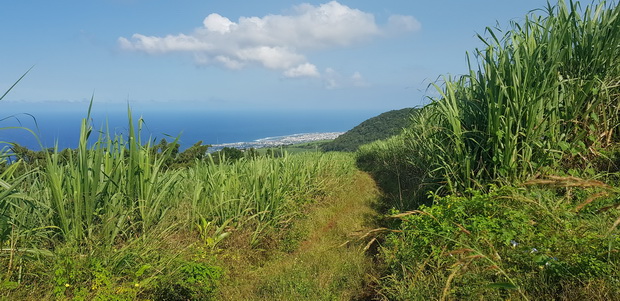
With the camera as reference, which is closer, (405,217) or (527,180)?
(527,180)

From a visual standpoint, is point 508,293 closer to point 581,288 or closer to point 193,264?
point 581,288

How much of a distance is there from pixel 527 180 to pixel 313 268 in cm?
207

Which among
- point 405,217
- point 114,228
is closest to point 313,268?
point 405,217

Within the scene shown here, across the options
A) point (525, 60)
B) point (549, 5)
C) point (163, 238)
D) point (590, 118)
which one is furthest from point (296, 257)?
point (549, 5)

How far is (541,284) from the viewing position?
234 cm

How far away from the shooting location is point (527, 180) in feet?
10.9

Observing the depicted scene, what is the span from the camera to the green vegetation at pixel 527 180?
2.38 meters

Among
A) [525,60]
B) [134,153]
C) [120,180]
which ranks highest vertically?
[525,60]

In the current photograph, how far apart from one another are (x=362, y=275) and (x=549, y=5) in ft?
12.8

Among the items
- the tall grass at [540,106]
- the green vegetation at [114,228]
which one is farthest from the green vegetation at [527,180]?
the green vegetation at [114,228]

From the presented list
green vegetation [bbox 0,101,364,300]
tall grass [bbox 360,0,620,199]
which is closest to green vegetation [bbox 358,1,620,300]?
tall grass [bbox 360,0,620,199]

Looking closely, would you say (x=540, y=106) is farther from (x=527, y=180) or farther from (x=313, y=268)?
(x=313, y=268)

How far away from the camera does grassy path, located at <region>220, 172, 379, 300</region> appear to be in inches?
127

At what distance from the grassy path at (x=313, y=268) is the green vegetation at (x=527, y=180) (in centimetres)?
35
